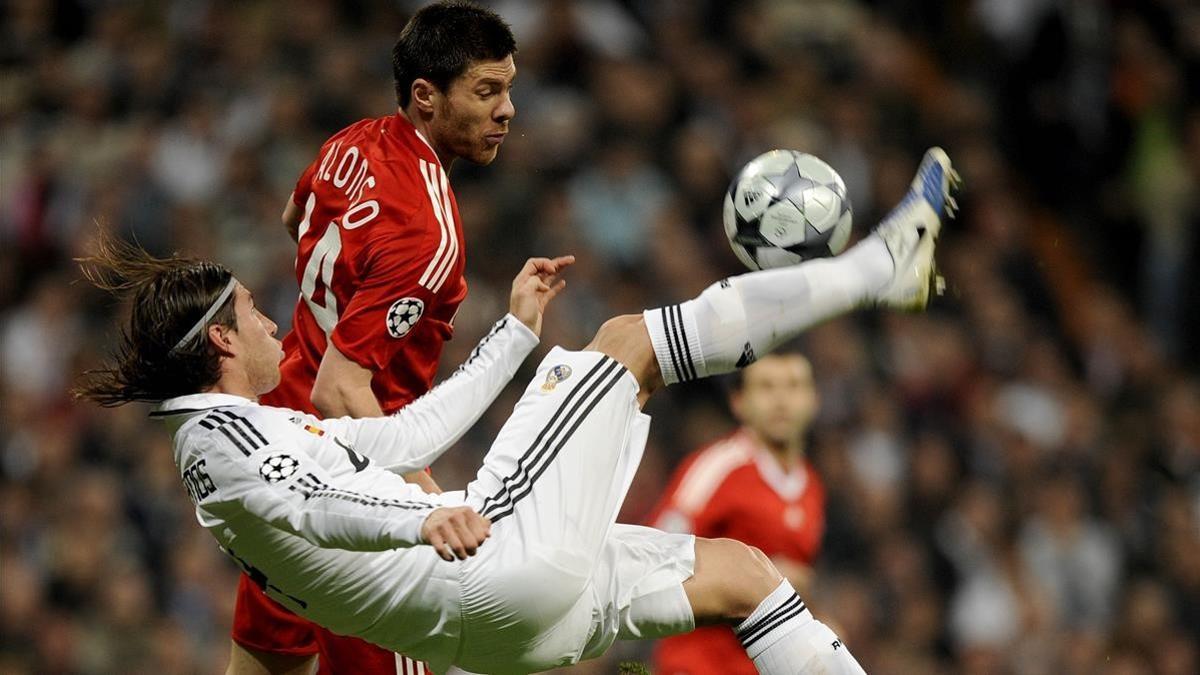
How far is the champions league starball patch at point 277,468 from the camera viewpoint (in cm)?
403

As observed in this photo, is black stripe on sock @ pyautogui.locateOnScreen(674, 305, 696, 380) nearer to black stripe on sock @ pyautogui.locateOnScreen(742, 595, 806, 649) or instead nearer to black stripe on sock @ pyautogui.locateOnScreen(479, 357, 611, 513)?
black stripe on sock @ pyautogui.locateOnScreen(479, 357, 611, 513)

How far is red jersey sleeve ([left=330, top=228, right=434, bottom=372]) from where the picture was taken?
4461 mm

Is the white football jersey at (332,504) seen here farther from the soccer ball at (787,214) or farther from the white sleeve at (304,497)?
the soccer ball at (787,214)

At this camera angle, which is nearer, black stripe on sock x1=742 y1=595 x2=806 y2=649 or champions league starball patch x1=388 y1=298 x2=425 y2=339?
black stripe on sock x1=742 y1=595 x2=806 y2=649

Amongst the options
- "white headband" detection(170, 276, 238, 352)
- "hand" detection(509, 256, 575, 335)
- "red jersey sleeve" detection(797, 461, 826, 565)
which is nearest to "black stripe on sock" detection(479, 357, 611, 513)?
"hand" detection(509, 256, 575, 335)

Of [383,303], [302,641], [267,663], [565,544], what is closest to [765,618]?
[565,544]

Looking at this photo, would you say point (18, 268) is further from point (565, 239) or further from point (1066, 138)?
point (1066, 138)

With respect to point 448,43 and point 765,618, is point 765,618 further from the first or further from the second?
point 448,43

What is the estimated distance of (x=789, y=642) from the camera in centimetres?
434

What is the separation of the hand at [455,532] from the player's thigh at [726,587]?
81 cm

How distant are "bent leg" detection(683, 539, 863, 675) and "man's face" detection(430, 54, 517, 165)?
1.32 m

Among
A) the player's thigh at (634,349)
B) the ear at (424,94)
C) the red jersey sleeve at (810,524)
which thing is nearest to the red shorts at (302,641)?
the player's thigh at (634,349)

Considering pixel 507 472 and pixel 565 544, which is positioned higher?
pixel 507 472

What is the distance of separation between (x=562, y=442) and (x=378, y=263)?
2.27 feet
